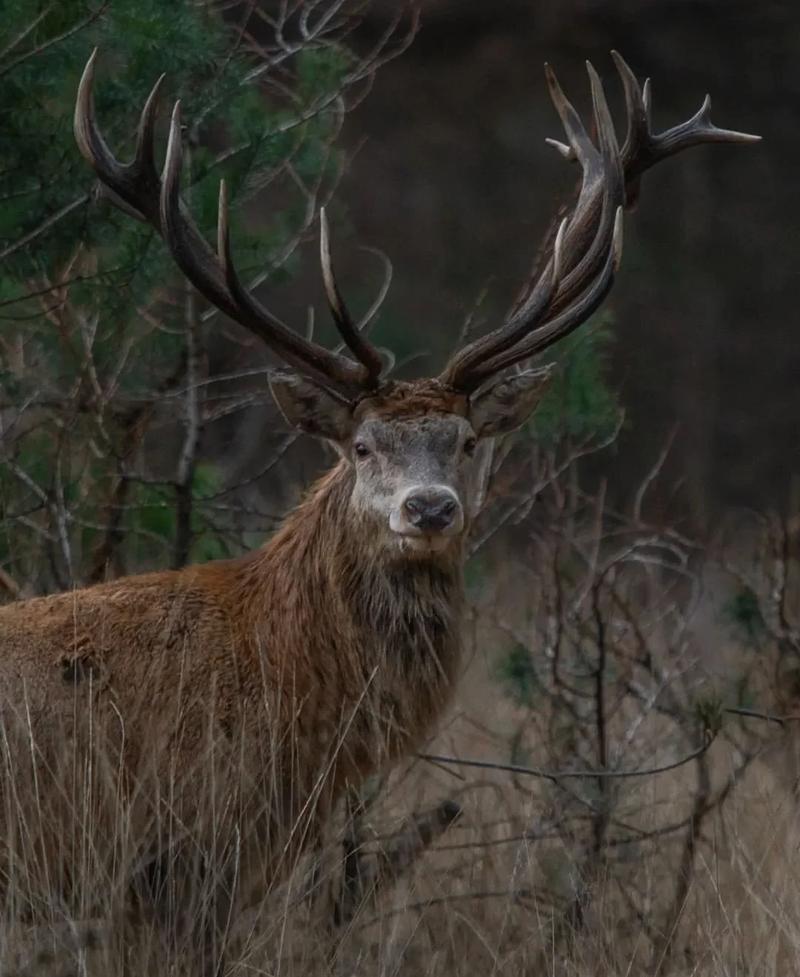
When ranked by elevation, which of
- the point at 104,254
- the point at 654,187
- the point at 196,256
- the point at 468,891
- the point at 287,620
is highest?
the point at 654,187

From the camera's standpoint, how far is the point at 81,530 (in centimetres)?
650

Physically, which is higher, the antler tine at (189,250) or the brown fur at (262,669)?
Result: the antler tine at (189,250)

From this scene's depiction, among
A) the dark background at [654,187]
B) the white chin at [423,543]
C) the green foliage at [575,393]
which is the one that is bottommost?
the white chin at [423,543]

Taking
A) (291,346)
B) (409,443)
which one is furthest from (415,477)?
(291,346)

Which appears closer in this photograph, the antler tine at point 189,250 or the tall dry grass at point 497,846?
the tall dry grass at point 497,846

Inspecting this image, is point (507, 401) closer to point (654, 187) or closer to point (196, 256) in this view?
point (196, 256)

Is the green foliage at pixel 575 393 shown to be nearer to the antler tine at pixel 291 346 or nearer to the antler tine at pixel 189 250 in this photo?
the antler tine at pixel 291 346

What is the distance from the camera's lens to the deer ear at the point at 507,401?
17.4 feet

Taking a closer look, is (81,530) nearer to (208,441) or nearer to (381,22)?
(208,441)

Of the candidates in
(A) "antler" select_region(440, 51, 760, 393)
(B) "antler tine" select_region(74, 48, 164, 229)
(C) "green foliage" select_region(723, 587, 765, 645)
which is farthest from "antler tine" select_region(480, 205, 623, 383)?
(C) "green foliage" select_region(723, 587, 765, 645)

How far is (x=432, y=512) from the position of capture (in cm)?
479

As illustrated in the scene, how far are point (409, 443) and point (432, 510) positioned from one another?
0.29 metres

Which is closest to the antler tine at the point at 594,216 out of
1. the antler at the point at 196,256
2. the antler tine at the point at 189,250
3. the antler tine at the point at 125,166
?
the antler at the point at 196,256

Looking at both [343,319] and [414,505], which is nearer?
[414,505]
